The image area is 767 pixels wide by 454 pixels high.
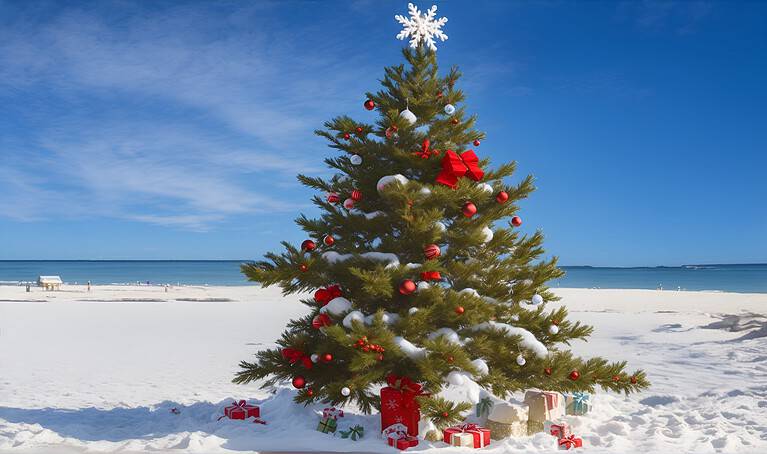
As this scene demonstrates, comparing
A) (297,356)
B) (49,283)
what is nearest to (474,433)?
(297,356)

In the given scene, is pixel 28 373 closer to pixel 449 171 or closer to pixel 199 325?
pixel 199 325

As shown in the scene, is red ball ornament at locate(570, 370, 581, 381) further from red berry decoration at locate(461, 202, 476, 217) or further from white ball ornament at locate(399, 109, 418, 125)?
white ball ornament at locate(399, 109, 418, 125)

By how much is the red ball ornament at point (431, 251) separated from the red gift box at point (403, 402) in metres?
1.38

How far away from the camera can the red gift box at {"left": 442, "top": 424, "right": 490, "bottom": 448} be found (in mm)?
6074

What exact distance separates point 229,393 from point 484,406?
462 centimetres

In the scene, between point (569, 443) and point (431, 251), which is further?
point (431, 251)

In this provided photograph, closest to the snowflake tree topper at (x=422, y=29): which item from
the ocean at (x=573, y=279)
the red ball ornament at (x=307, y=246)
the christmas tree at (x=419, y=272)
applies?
the christmas tree at (x=419, y=272)

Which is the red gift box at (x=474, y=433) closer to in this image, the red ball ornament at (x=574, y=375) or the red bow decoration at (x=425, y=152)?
the red ball ornament at (x=574, y=375)

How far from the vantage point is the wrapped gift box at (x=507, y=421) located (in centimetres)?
630

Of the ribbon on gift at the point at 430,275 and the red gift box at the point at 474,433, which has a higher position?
the ribbon on gift at the point at 430,275

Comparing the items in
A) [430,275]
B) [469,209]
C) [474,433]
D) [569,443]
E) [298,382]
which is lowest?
[569,443]

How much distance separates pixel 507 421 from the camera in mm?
6309

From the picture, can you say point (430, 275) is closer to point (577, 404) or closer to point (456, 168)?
point (456, 168)

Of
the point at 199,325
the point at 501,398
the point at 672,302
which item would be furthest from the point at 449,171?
the point at 672,302
